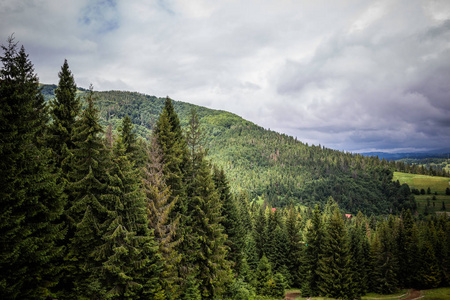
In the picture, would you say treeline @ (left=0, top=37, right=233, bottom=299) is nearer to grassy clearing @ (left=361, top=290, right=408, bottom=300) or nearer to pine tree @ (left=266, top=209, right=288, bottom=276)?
pine tree @ (left=266, top=209, right=288, bottom=276)

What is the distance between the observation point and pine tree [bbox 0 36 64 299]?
1049 cm

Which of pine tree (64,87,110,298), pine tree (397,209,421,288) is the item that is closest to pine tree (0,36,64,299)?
pine tree (64,87,110,298)

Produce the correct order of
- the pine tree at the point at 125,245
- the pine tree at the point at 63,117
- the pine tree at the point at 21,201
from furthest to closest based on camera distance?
the pine tree at the point at 63,117
the pine tree at the point at 125,245
the pine tree at the point at 21,201

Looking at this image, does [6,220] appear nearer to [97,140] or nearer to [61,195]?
[61,195]

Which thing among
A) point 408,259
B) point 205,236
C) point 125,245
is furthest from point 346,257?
point 125,245

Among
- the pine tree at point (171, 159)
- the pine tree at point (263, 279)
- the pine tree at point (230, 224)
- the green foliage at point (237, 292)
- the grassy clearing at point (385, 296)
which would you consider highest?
the pine tree at point (171, 159)

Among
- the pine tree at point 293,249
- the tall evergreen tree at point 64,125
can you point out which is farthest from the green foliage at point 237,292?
the pine tree at point 293,249

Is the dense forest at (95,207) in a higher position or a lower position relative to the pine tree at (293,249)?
higher

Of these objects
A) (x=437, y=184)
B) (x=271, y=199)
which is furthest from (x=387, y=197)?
(x=271, y=199)

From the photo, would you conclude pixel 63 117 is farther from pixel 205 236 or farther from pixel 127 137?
pixel 205 236

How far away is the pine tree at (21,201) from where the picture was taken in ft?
34.4

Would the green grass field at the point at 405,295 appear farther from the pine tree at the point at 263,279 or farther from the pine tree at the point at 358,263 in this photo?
the pine tree at the point at 263,279

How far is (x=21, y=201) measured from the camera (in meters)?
10.9

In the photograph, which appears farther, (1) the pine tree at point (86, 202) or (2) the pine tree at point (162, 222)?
(2) the pine tree at point (162, 222)
